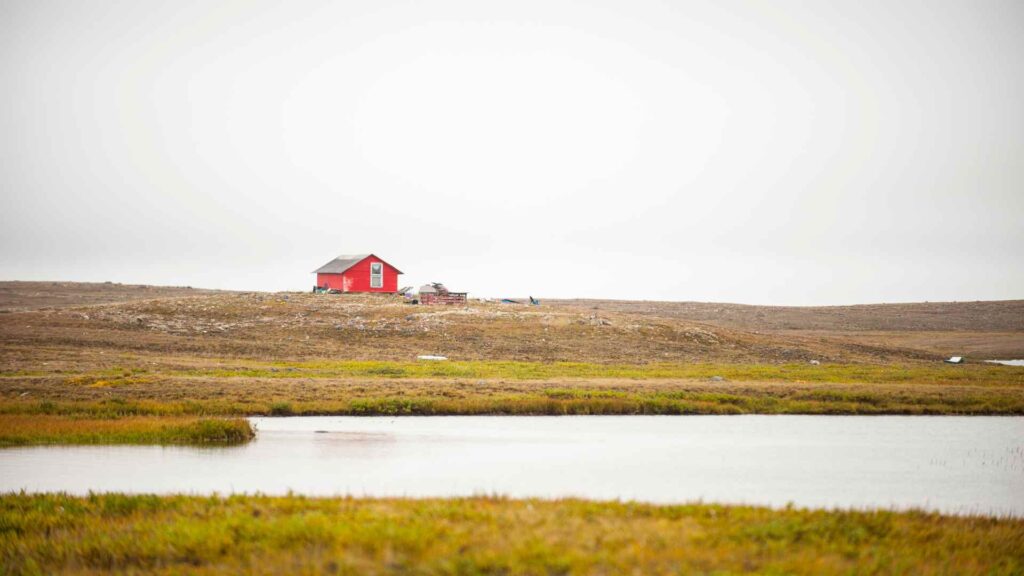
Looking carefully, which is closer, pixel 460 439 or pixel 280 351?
pixel 460 439

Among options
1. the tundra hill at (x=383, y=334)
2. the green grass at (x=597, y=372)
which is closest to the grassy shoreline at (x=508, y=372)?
the green grass at (x=597, y=372)

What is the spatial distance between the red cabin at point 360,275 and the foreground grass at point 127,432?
223ft

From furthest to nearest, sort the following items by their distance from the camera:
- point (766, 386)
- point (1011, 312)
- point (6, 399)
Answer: point (1011, 312) → point (766, 386) → point (6, 399)

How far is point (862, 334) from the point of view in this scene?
367 ft

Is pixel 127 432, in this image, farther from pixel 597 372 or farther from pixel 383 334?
pixel 383 334

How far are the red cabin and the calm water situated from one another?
6456 centimetres

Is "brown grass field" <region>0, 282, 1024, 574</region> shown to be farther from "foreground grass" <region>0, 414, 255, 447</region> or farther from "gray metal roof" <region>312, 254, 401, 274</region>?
"gray metal roof" <region>312, 254, 401, 274</region>

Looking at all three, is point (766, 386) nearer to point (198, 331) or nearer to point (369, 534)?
point (369, 534)

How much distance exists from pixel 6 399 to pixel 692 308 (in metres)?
123

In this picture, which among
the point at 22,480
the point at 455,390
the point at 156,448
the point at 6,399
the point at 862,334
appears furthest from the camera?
the point at 862,334

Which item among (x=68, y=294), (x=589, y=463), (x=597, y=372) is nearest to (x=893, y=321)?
(x=597, y=372)

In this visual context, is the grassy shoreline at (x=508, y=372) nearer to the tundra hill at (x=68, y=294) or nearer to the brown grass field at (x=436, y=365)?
the brown grass field at (x=436, y=365)

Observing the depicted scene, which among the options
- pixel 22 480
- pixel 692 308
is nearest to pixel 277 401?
pixel 22 480

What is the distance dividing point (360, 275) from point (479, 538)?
287 ft
